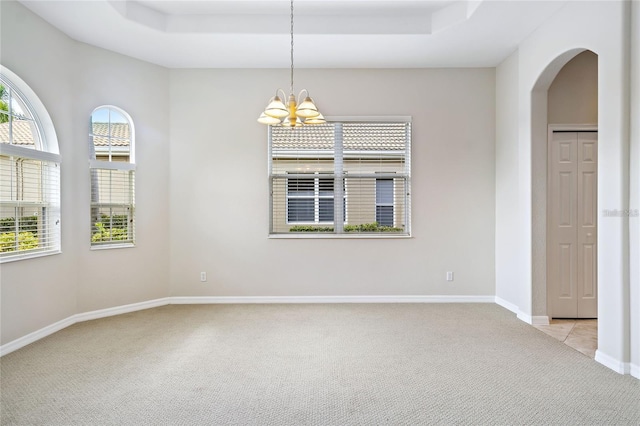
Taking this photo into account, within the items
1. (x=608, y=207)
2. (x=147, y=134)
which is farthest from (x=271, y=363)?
(x=147, y=134)

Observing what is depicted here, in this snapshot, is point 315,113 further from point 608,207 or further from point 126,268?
point 126,268

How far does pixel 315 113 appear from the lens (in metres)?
2.90

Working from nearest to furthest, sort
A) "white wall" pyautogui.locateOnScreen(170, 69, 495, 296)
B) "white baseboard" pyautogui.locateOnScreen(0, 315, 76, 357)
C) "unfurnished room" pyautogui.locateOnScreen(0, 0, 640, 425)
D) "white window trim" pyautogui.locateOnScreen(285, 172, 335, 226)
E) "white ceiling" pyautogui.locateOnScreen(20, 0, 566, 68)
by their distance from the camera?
"unfurnished room" pyautogui.locateOnScreen(0, 0, 640, 425) < "white baseboard" pyautogui.locateOnScreen(0, 315, 76, 357) < "white ceiling" pyautogui.locateOnScreen(20, 0, 566, 68) < "white wall" pyautogui.locateOnScreen(170, 69, 495, 296) < "white window trim" pyautogui.locateOnScreen(285, 172, 335, 226)

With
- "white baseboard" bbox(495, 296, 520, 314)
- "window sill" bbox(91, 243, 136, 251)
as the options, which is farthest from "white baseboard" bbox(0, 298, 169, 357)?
"white baseboard" bbox(495, 296, 520, 314)

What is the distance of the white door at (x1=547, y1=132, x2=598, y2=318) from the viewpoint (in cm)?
412

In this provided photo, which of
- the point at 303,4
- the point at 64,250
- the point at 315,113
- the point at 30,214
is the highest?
the point at 303,4

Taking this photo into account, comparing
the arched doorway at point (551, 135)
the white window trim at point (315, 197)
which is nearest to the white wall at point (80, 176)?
the white window trim at point (315, 197)

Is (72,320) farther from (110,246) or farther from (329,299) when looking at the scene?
(329,299)

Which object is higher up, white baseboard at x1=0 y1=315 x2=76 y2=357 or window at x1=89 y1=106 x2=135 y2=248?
window at x1=89 y1=106 x2=135 y2=248

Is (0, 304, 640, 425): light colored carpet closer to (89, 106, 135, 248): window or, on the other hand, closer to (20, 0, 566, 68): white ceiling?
(89, 106, 135, 248): window

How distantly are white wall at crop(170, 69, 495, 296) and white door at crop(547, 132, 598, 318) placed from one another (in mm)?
841

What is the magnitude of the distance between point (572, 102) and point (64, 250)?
584 cm

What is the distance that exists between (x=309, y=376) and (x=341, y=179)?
9.27 feet

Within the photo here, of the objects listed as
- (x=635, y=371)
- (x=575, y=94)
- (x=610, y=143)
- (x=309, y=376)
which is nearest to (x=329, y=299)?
(x=309, y=376)
